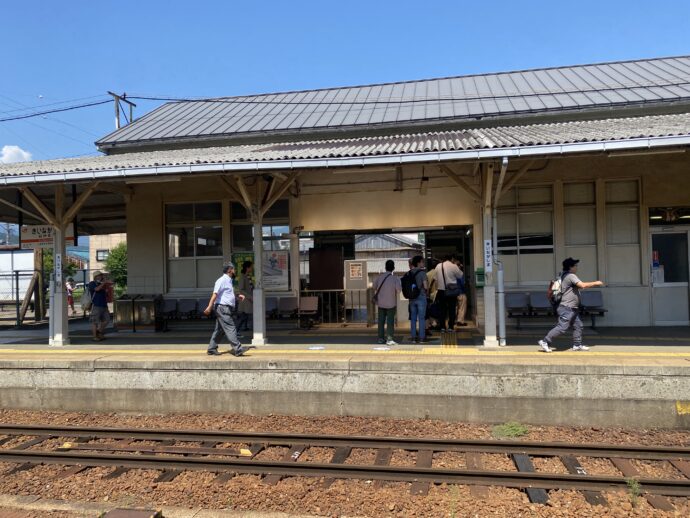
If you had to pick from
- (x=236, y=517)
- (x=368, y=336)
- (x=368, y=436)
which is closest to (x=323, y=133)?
(x=368, y=336)

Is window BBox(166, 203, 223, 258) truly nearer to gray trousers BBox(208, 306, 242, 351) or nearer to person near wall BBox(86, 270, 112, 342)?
person near wall BBox(86, 270, 112, 342)

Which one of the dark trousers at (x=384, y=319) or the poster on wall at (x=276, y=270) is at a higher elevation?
the poster on wall at (x=276, y=270)

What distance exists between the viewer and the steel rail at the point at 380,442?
17.8 feet

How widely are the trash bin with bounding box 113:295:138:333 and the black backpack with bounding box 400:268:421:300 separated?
6828 millimetres

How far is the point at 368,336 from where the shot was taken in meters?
9.95

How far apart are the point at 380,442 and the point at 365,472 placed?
837mm

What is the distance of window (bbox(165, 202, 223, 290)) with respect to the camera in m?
12.2

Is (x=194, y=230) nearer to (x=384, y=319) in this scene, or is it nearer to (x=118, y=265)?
(x=384, y=319)

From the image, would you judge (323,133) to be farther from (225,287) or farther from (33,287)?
(33,287)

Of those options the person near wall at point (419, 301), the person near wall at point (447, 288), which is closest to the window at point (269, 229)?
the person near wall at point (447, 288)

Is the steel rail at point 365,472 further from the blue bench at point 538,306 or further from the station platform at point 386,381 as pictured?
the blue bench at point 538,306

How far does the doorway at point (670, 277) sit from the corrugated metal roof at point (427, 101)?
10.8ft

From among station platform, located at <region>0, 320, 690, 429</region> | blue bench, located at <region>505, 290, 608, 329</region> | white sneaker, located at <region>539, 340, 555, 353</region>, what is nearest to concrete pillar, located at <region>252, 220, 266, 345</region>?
station platform, located at <region>0, 320, 690, 429</region>

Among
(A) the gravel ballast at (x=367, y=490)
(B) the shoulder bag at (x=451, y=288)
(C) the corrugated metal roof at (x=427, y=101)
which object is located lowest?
(A) the gravel ballast at (x=367, y=490)
